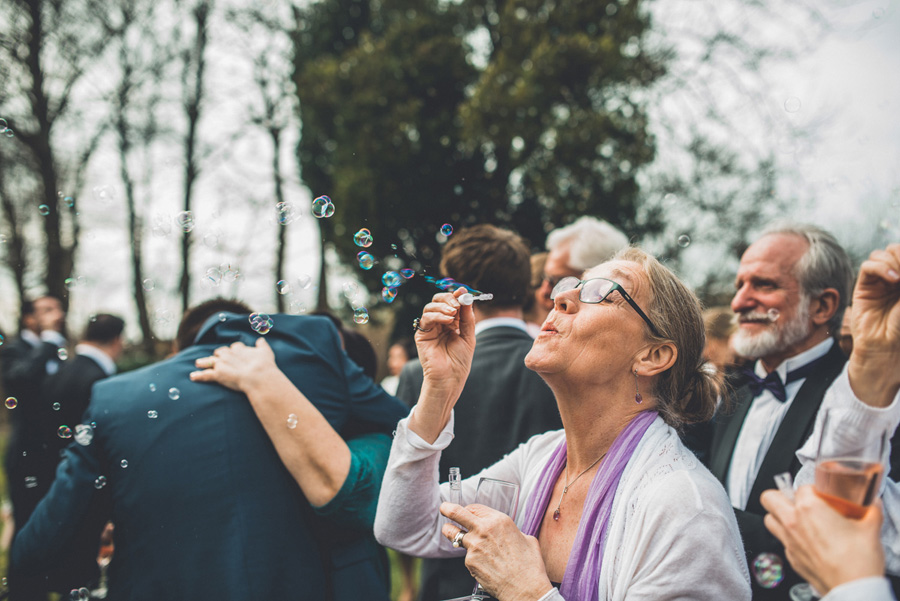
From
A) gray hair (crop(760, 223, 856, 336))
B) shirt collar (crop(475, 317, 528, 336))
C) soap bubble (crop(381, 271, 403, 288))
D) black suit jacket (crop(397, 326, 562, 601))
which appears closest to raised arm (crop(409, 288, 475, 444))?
soap bubble (crop(381, 271, 403, 288))

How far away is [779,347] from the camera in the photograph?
281cm

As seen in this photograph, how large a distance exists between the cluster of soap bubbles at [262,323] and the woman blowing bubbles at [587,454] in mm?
621

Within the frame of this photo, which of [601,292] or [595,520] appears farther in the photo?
[601,292]

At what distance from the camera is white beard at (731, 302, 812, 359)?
2.79 m

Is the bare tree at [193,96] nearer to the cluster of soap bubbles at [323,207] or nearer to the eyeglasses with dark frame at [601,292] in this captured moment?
the cluster of soap bubbles at [323,207]

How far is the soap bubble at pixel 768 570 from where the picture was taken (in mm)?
1746

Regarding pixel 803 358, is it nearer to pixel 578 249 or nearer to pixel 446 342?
pixel 578 249

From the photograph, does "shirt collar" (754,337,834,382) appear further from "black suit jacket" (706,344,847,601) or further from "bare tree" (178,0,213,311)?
"bare tree" (178,0,213,311)

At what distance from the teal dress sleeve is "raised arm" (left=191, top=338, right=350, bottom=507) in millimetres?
28

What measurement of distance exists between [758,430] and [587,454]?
48.0 inches

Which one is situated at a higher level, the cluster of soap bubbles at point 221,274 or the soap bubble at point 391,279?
the cluster of soap bubbles at point 221,274

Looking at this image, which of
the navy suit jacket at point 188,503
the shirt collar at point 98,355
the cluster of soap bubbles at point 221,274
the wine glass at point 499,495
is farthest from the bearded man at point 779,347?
the shirt collar at point 98,355

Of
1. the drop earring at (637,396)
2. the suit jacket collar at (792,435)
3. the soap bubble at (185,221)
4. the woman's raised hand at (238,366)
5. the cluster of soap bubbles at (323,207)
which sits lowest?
the suit jacket collar at (792,435)

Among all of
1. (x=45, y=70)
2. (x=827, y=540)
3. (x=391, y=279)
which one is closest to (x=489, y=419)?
(x=391, y=279)
